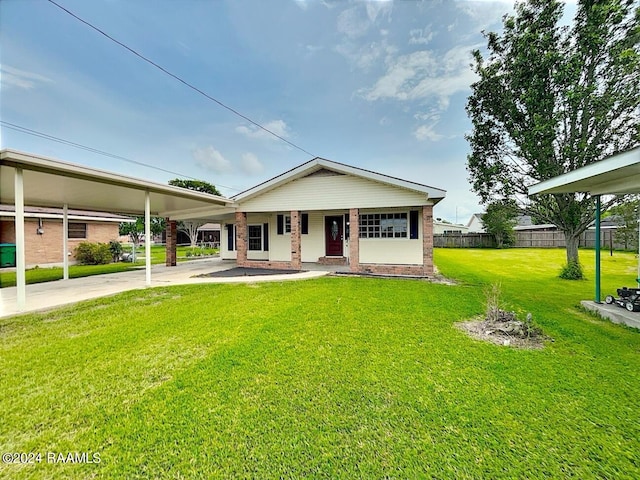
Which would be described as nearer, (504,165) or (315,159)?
(315,159)

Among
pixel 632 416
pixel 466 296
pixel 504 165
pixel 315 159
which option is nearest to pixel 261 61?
pixel 315 159

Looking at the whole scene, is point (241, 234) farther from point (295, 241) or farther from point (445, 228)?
point (445, 228)

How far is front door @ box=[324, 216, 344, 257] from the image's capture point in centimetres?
1288

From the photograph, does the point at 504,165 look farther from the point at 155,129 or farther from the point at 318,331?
the point at 155,129

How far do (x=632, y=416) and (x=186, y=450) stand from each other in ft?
12.7

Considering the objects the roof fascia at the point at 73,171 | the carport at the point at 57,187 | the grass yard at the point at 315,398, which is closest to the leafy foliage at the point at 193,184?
the carport at the point at 57,187

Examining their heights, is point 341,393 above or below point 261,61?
below

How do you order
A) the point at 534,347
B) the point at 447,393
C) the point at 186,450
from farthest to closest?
1. the point at 534,347
2. the point at 447,393
3. the point at 186,450

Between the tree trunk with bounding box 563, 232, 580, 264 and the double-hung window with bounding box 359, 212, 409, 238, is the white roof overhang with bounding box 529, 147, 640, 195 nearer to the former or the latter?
the double-hung window with bounding box 359, 212, 409, 238

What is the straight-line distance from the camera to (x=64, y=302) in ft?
21.2

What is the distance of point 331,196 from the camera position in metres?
10.7

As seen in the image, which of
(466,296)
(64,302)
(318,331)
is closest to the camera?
(318,331)

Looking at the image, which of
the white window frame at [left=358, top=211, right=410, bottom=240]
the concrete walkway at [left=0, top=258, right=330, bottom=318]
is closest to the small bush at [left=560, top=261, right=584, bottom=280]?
the white window frame at [left=358, top=211, right=410, bottom=240]

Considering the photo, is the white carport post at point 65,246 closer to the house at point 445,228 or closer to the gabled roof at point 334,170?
the gabled roof at point 334,170
